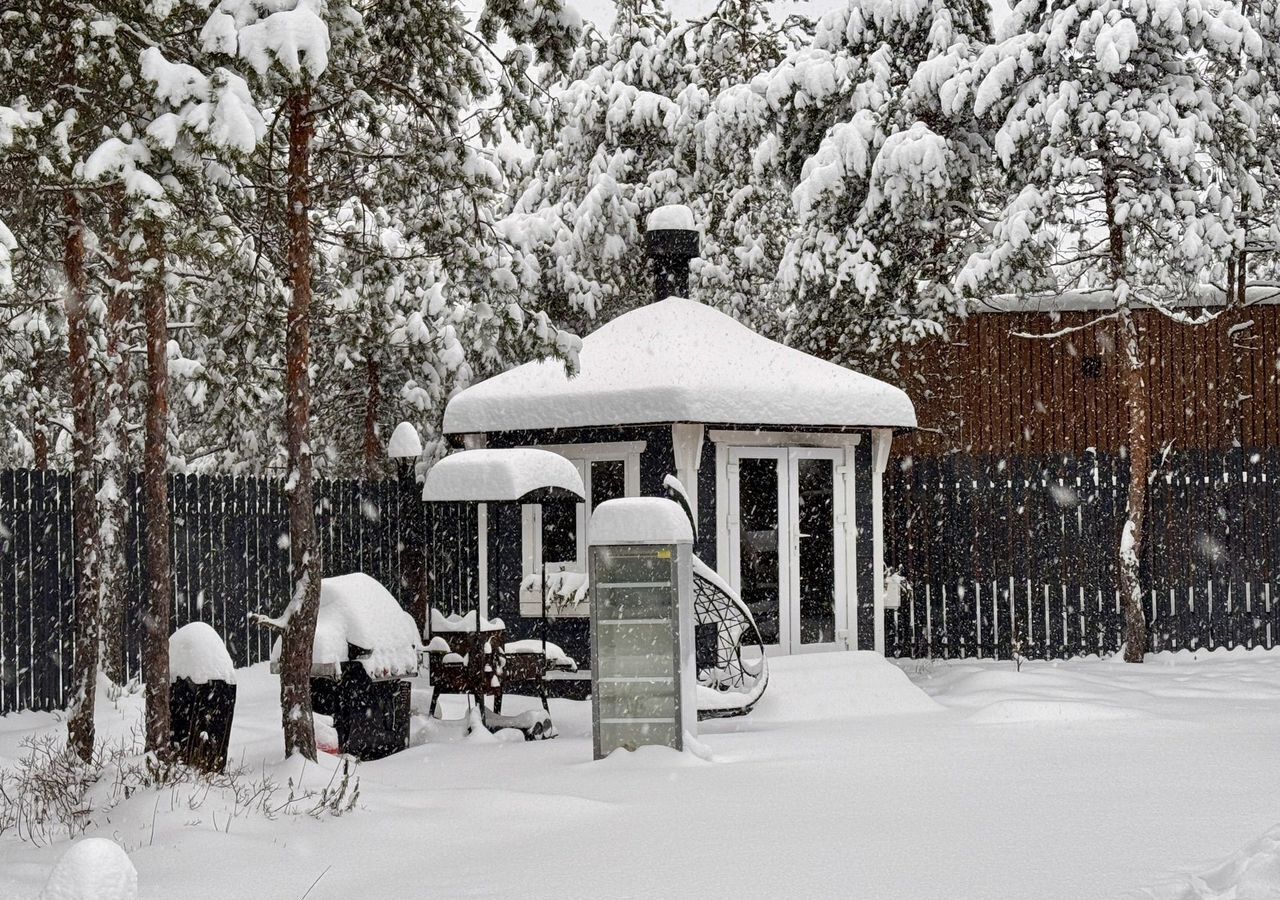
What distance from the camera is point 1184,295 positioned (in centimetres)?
1407

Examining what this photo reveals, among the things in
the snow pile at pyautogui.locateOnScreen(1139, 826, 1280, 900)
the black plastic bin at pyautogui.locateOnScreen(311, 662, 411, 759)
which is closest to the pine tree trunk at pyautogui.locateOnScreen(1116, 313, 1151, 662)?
the black plastic bin at pyautogui.locateOnScreen(311, 662, 411, 759)

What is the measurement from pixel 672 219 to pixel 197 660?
27.5 feet

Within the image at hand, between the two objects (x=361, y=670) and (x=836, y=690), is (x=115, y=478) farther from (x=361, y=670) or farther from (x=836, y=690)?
(x=836, y=690)

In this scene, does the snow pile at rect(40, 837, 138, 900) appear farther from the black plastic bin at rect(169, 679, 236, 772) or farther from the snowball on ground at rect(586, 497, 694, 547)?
the snowball on ground at rect(586, 497, 694, 547)

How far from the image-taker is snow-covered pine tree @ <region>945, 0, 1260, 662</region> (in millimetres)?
12523

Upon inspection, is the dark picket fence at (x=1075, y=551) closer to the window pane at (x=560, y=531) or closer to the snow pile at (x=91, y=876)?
the window pane at (x=560, y=531)

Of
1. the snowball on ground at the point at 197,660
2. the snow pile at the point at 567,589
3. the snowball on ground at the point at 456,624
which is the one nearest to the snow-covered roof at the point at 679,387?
the snow pile at the point at 567,589

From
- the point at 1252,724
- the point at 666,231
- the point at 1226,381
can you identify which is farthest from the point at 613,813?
the point at 1226,381

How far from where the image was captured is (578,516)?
12953 millimetres

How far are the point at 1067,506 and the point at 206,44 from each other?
34.1ft

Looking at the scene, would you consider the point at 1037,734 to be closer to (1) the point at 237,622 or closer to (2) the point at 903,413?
(2) the point at 903,413

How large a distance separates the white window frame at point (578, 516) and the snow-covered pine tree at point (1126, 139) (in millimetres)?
4062

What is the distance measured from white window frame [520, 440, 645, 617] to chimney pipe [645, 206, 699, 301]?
2297 millimetres

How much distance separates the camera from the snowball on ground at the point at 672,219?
551 inches
